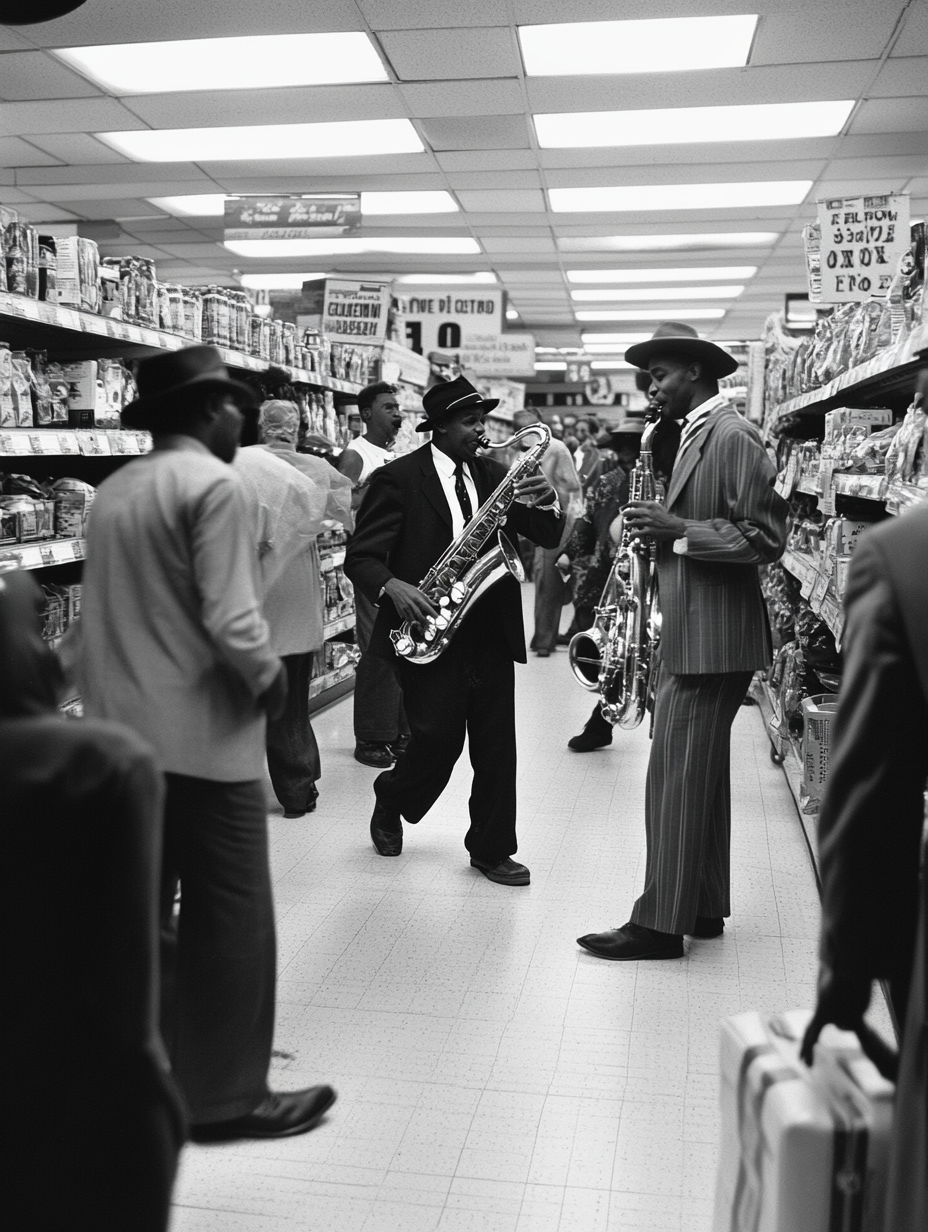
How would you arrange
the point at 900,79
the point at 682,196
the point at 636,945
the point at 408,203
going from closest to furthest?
the point at 636,945
the point at 900,79
the point at 682,196
the point at 408,203

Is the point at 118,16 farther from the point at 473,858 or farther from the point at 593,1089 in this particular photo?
the point at 593,1089

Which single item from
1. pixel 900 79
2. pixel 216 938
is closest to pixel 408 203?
pixel 900 79

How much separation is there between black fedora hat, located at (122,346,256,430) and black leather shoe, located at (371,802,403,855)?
2.46 meters

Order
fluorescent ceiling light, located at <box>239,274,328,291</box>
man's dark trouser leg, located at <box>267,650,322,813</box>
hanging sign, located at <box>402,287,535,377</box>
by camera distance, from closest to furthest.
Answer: man's dark trouser leg, located at <box>267,650,322,813</box>, hanging sign, located at <box>402,287,535,377</box>, fluorescent ceiling light, located at <box>239,274,328,291</box>

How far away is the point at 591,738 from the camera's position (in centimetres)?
629

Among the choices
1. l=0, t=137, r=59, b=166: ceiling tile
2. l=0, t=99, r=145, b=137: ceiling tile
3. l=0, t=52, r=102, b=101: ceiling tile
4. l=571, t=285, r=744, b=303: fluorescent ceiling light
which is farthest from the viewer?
l=571, t=285, r=744, b=303: fluorescent ceiling light

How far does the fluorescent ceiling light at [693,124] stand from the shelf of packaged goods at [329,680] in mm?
3713

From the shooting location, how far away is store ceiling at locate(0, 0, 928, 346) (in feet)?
19.4

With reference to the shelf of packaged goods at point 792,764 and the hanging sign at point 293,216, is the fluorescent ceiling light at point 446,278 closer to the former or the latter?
the hanging sign at point 293,216

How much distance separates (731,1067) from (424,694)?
2.48 meters

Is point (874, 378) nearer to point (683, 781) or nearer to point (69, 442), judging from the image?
point (683, 781)

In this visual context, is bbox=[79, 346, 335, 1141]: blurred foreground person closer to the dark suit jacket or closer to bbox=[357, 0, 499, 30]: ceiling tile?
the dark suit jacket

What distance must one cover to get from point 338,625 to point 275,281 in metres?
8.02

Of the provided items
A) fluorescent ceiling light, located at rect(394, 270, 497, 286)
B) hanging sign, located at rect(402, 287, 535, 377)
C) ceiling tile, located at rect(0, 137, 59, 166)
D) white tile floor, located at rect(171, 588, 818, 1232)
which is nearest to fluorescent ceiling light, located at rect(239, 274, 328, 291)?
fluorescent ceiling light, located at rect(394, 270, 497, 286)
